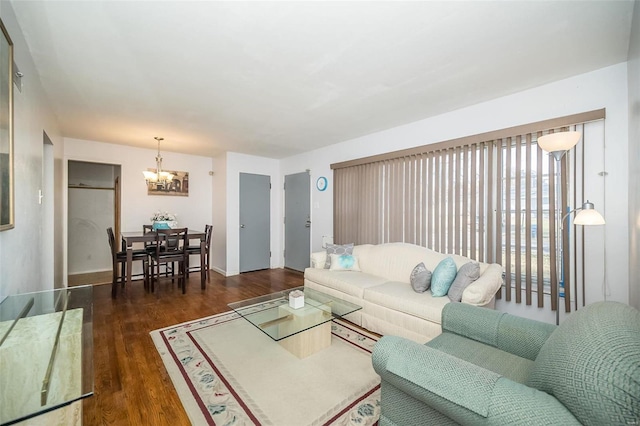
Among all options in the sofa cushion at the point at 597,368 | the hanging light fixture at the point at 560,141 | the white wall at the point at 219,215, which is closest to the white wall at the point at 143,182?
the white wall at the point at 219,215

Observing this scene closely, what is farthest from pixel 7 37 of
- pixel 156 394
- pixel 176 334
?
pixel 176 334

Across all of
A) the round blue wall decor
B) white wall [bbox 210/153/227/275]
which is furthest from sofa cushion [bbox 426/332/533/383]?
white wall [bbox 210/153/227/275]

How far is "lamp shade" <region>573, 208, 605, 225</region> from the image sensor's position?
1.87m

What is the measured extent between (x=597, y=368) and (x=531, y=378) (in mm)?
326

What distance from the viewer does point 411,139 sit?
356cm

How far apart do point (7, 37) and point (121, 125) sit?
2.47 m

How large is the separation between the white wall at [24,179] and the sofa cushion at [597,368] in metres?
2.69

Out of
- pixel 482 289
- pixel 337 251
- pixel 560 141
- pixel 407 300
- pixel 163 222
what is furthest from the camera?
pixel 163 222

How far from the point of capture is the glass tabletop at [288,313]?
2098 mm

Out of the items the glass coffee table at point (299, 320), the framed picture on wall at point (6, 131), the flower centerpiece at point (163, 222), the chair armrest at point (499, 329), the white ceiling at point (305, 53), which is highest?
the white ceiling at point (305, 53)

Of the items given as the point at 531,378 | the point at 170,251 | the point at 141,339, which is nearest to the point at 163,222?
the point at 170,251

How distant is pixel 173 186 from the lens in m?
5.30

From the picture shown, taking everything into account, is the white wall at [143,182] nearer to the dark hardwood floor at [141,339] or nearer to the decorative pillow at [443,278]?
the dark hardwood floor at [141,339]

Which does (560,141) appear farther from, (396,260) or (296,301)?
(296,301)
